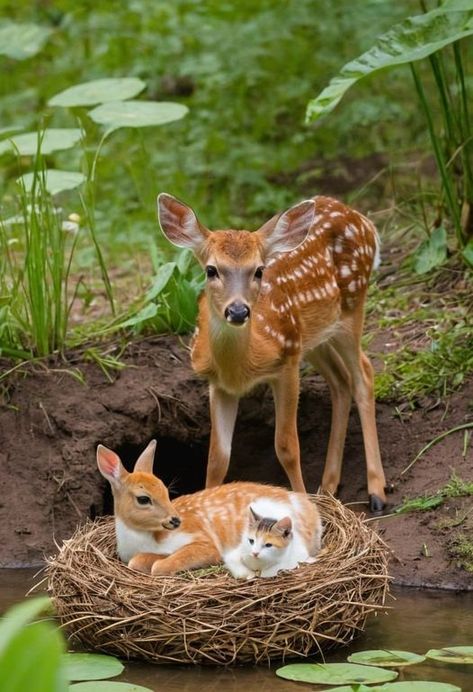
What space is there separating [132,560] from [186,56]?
7.43 metres

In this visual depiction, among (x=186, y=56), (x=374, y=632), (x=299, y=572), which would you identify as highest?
(x=186, y=56)

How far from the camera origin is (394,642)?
20.0ft

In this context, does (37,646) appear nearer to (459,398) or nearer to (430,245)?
(459,398)

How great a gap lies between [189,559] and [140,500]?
337 mm

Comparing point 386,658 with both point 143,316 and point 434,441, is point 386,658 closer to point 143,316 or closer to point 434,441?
point 434,441

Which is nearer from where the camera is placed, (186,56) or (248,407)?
(248,407)

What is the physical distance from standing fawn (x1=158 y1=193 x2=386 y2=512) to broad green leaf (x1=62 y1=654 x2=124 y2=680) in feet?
5.34

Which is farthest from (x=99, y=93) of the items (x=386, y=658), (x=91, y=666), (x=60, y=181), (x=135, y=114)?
(x=386, y=658)

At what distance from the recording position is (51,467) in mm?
7949

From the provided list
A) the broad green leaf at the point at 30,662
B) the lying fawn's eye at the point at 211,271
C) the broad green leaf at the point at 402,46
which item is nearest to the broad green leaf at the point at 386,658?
the lying fawn's eye at the point at 211,271

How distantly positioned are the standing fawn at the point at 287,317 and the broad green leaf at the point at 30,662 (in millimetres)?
3886

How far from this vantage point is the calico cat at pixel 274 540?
586cm

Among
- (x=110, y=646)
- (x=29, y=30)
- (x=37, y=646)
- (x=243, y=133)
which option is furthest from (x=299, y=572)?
(x=243, y=133)

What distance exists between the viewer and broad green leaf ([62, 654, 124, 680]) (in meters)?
5.56
